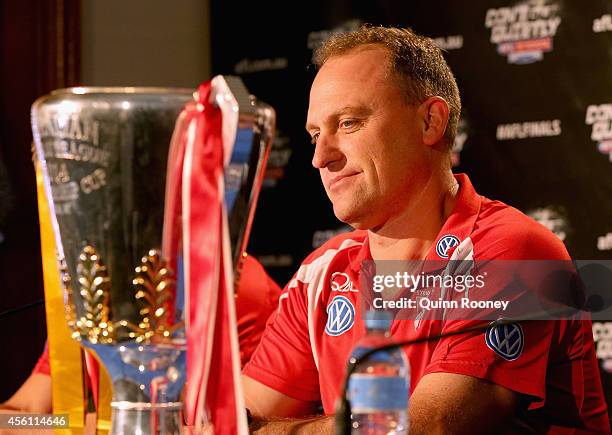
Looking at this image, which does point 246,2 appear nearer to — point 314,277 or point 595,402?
point 314,277

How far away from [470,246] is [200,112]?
1.07 metres

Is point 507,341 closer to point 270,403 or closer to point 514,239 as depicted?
point 514,239

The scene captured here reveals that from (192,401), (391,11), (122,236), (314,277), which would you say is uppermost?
(391,11)

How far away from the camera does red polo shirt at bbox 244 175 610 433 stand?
5.09 ft

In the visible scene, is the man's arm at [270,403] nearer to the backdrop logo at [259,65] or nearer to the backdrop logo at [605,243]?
the backdrop logo at [605,243]

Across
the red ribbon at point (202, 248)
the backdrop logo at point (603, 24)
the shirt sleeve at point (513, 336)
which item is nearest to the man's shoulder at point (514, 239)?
the shirt sleeve at point (513, 336)

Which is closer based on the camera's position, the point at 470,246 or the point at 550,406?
the point at 550,406

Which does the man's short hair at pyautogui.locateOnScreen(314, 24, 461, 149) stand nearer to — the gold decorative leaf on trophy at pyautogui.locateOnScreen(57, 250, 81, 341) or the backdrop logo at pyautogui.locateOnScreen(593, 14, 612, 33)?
the backdrop logo at pyautogui.locateOnScreen(593, 14, 612, 33)

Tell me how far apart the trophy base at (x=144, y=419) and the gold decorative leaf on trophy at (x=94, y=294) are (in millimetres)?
56

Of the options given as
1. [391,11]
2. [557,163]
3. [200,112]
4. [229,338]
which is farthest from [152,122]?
[391,11]

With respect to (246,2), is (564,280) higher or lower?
lower

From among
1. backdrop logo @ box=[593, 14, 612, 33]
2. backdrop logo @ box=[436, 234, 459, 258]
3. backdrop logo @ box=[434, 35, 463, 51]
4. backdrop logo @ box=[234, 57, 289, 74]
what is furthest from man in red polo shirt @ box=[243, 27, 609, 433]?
backdrop logo @ box=[234, 57, 289, 74]

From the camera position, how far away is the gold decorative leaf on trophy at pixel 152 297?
741 mm

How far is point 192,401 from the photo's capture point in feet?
2.57
